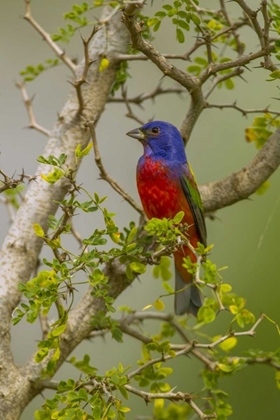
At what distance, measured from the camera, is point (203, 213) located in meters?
4.25

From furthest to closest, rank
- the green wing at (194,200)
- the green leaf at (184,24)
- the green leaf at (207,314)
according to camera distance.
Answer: the green wing at (194,200)
the green leaf at (184,24)
the green leaf at (207,314)

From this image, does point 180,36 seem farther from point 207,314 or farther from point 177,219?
point 207,314

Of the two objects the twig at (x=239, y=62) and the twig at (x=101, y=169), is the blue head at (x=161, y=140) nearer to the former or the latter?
the twig at (x=101, y=169)

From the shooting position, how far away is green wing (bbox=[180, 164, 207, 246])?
4.27 metres

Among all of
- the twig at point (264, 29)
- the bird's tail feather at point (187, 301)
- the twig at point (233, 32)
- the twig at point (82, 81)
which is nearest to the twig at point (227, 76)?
the twig at point (233, 32)

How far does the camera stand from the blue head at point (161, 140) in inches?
183

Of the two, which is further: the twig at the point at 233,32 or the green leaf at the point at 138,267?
the twig at the point at 233,32

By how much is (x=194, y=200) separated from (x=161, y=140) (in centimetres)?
55

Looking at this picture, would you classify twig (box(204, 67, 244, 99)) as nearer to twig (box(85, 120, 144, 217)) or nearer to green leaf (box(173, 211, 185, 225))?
twig (box(85, 120, 144, 217))

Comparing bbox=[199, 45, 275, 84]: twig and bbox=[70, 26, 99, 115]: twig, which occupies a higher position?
bbox=[70, 26, 99, 115]: twig

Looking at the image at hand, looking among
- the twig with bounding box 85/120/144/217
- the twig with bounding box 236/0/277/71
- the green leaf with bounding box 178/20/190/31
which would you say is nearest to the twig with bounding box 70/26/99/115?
the twig with bounding box 85/120/144/217

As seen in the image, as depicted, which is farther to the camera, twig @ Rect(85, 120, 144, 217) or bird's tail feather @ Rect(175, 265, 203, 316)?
bird's tail feather @ Rect(175, 265, 203, 316)

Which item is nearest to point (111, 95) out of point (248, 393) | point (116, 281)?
point (116, 281)

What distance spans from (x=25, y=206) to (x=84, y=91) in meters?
0.74
